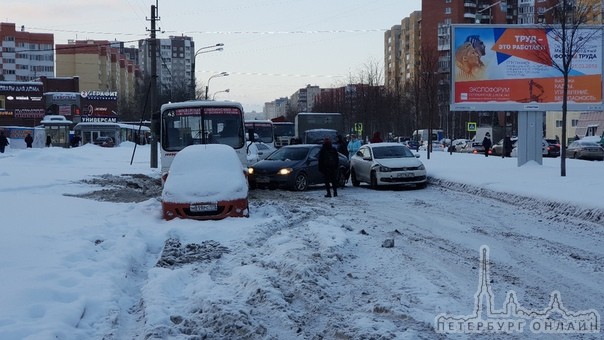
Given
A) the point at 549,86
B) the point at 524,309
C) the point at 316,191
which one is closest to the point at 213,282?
the point at 524,309

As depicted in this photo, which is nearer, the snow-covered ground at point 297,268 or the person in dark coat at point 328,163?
the snow-covered ground at point 297,268

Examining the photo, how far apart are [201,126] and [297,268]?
37.0 ft

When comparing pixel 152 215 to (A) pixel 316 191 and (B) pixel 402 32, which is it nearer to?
(A) pixel 316 191

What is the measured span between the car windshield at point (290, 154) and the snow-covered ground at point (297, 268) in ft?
19.7

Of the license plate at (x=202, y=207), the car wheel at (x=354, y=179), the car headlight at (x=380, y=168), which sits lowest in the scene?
the car wheel at (x=354, y=179)

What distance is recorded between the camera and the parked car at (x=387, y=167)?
73.7ft

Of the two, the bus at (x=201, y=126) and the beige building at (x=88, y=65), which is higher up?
the beige building at (x=88, y=65)

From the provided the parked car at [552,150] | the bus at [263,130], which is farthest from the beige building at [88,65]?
the parked car at [552,150]

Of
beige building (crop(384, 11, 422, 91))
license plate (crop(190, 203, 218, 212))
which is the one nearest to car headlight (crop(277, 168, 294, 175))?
license plate (crop(190, 203, 218, 212))

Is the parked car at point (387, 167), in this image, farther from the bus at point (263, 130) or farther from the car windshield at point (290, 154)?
the bus at point (263, 130)

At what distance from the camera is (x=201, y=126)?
19.2 m

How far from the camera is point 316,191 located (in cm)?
2281

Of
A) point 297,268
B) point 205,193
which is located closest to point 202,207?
point 205,193

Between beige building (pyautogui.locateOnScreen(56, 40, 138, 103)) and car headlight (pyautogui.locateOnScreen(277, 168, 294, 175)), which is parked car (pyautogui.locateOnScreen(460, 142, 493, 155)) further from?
beige building (pyautogui.locateOnScreen(56, 40, 138, 103))
